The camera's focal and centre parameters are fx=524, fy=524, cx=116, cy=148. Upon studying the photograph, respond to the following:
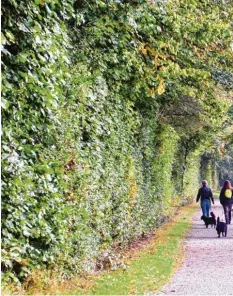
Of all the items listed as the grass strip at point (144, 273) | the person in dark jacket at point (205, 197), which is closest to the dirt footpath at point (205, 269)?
the grass strip at point (144, 273)

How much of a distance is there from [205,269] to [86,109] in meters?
4.59

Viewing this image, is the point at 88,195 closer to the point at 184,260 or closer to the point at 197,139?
the point at 184,260

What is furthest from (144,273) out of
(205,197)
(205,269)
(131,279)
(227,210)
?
(205,197)

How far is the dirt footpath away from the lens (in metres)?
9.31

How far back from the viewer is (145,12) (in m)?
10.3

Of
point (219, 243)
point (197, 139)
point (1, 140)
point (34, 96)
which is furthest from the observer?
point (197, 139)

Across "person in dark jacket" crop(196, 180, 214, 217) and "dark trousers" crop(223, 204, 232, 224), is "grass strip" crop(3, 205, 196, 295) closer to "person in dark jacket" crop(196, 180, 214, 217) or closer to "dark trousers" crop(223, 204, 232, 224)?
"dark trousers" crop(223, 204, 232, 224)

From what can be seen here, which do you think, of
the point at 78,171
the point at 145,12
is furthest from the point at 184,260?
the point at 145,12

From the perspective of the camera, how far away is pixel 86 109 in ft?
33.2

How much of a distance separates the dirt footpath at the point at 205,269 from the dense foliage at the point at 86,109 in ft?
5.59

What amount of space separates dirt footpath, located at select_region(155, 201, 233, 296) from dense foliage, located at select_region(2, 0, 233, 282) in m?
1.70

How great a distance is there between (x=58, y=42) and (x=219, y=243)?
A: 11.0 metres

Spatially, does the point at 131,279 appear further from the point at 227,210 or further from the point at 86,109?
the point at 227,210

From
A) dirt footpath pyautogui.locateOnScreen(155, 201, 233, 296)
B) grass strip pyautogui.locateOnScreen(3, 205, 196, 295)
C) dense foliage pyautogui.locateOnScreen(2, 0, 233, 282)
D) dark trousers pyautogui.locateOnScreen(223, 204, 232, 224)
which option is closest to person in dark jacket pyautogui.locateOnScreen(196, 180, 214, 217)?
dark trousers pyautogui.locateOnScreen(223, 204, 232, 224)
